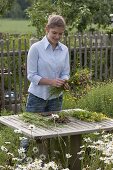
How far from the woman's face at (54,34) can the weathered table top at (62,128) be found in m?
0.74

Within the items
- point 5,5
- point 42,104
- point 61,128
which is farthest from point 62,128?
point 5,5

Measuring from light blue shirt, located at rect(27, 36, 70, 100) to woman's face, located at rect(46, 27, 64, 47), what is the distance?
0.07 meters

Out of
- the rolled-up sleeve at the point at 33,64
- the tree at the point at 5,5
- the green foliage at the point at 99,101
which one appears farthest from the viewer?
the tree at the point at 5,5

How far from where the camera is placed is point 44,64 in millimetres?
4973

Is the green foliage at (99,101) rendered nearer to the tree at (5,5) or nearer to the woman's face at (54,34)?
the woman's face at (54,34)

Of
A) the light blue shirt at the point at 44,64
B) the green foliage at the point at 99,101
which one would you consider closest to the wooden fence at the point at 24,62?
the green foliage at the point at 99,101

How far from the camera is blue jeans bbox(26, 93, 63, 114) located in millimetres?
5121

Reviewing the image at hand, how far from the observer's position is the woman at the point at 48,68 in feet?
15.7

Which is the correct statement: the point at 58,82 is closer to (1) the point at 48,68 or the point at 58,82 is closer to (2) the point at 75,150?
(1) the point at 48,68

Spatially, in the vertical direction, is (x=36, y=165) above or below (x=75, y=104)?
above

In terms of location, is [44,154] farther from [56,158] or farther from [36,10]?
[36,10]

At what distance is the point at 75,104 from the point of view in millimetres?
7246

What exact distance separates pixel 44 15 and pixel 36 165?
7024 mm

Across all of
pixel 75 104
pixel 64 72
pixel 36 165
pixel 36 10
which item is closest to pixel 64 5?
pixel 36 10
